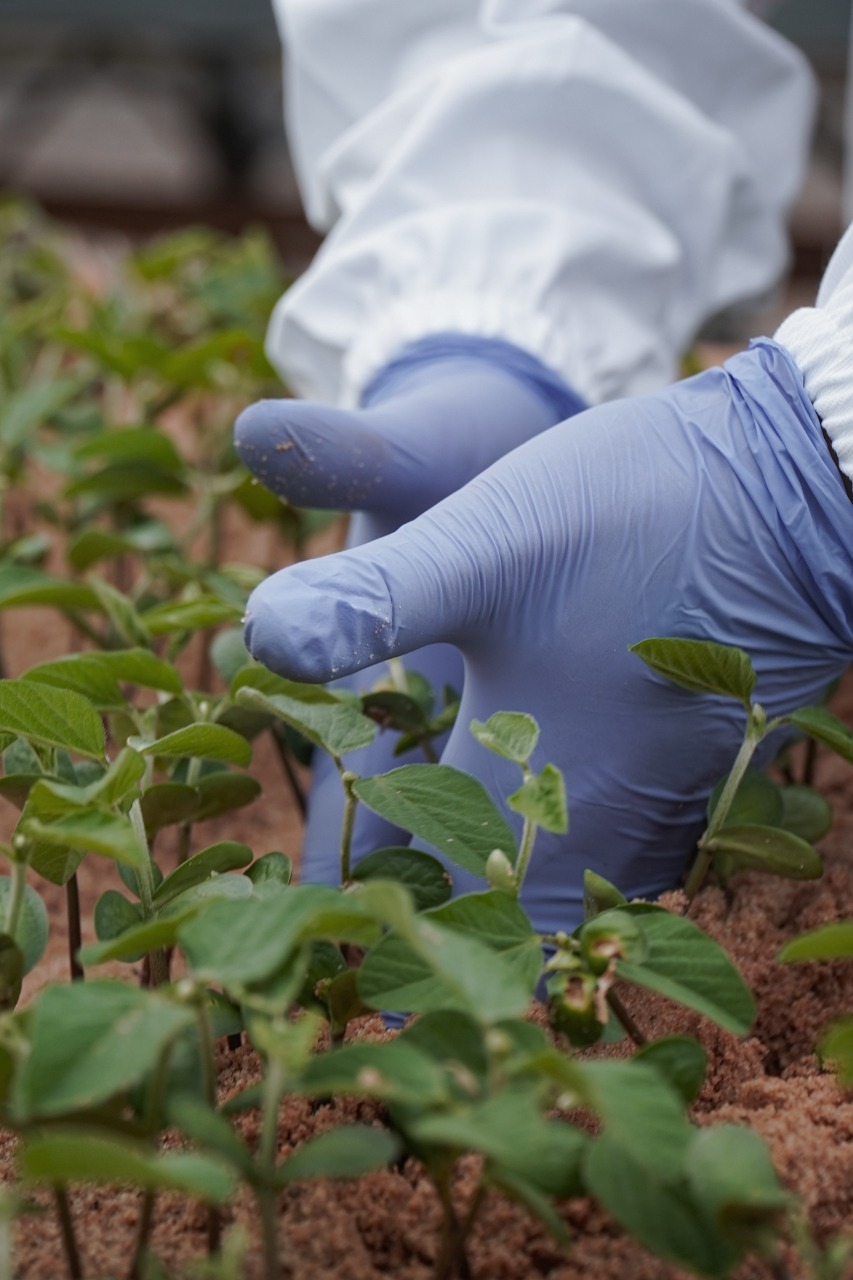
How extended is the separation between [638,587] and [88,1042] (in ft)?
0.83

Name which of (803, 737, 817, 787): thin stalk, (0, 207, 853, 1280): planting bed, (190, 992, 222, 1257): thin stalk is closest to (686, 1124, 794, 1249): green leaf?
(0, 207, 853, 1280): planting bed

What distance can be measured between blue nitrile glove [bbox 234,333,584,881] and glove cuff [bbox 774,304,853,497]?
153 millimetres

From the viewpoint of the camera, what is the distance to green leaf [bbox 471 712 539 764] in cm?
36

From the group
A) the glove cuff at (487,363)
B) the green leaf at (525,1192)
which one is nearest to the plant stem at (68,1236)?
the green leaf at (525,1192)

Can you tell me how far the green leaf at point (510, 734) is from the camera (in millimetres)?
357

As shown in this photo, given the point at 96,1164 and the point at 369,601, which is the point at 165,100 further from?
the point at 96,1164

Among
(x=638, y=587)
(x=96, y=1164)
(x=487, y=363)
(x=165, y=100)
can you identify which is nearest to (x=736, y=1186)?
(x=96, y=1164)

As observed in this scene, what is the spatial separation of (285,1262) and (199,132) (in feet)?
11.8

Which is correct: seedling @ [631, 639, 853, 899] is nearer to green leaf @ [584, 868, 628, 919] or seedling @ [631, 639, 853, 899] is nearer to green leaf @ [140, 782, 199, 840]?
green leaf @ [584, 868, 628, 919]

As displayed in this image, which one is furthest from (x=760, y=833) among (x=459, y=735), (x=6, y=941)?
(x=6, y=941)

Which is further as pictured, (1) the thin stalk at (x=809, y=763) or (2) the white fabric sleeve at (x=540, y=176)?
(2) the white fabric sleeve at (x=540, y=176)

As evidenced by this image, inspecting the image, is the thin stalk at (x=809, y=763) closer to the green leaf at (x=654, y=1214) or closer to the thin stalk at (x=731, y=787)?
the thin stalk at (x=731, y=787)

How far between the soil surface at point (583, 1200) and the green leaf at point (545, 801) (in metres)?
0.10

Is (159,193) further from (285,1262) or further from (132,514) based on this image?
(285,1262)
